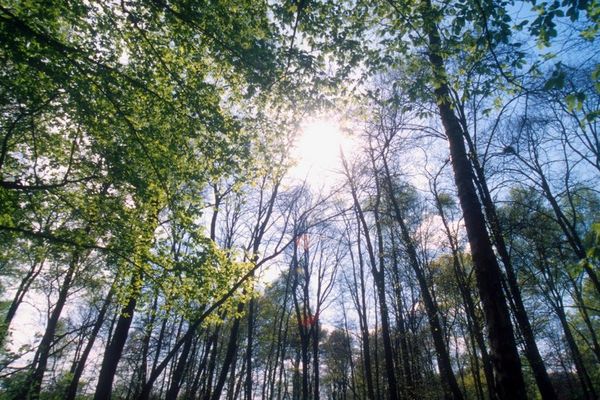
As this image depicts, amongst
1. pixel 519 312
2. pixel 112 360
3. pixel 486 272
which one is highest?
pixel 519 312

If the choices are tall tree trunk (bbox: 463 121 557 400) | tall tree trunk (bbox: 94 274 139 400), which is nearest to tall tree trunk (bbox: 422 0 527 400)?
tall tree trunk (bbox: 463 121 557 400)

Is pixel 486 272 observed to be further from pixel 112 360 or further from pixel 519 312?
pixel 112 360

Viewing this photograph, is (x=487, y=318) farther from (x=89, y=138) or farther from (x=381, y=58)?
(x=89, y=138)

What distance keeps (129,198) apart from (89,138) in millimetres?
2120

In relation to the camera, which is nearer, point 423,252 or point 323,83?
point 323,83

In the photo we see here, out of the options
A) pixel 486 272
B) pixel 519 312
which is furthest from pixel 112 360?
pixel 519 312

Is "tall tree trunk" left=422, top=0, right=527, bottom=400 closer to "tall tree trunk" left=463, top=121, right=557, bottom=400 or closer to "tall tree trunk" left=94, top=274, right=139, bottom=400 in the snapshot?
"tall tree trunk" left=463, top=121, right=557, bottom=400

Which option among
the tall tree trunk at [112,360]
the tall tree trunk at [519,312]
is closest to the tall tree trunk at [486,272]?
the tall tree trunk at [519,312]

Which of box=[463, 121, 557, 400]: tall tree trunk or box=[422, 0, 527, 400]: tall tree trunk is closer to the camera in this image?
box=[422, 0, 527, 400]: tall tree trunk

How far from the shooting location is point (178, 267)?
6.55 meters

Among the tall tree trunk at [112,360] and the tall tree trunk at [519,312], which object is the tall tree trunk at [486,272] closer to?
the tall tree trunk at [519,312]

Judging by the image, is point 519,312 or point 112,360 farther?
point 519,312

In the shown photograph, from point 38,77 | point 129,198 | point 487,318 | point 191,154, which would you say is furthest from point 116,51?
point 487,318

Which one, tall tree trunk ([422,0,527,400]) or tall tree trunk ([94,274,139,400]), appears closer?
tall tree trunk ([422,0,527,400])
